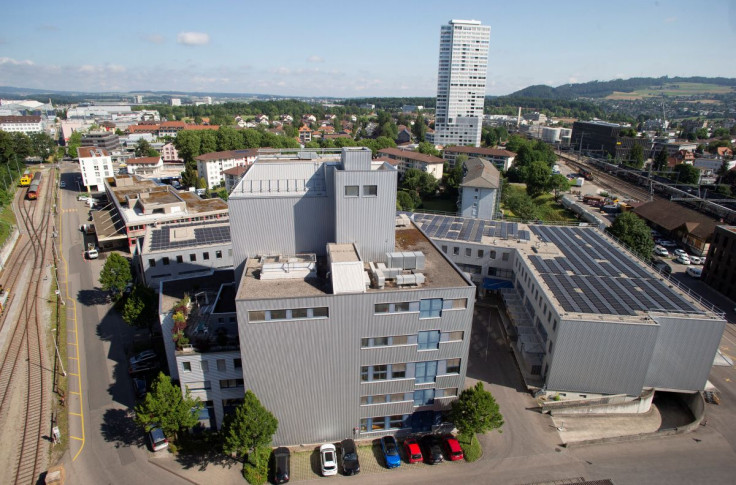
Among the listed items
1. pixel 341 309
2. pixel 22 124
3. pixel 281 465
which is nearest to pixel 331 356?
pixel 341 309

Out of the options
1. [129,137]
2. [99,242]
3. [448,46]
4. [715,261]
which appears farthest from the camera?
[448,46]

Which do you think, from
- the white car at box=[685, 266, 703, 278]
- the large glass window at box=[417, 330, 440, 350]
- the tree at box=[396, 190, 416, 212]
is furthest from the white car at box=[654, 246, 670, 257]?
the large glass window at box=[417, 330, 440, 350]

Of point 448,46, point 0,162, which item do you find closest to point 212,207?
point 0,162

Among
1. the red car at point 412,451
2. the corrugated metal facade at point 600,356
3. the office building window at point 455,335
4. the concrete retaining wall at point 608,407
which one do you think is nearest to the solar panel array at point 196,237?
the office building window at point 455,335

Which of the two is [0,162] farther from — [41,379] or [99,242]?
[41,379]

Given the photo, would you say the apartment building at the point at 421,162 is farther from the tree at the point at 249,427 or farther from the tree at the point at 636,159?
the tree at the point at 249,427

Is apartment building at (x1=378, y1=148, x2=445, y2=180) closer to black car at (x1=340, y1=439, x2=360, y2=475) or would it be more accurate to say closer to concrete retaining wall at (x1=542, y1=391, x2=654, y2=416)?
concrete retaining wall at (x1=542, y1=391, x2=654, y2=416)
